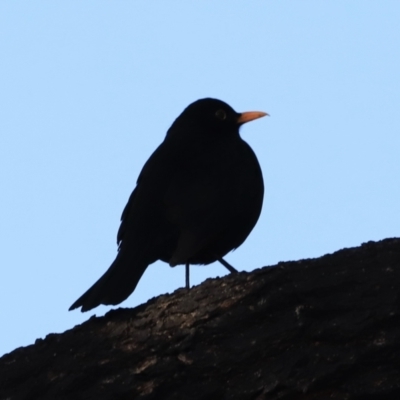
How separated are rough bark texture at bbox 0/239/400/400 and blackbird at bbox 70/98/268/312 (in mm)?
680

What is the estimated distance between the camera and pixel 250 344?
12.7ft

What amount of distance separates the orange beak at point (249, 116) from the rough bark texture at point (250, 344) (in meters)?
2.98

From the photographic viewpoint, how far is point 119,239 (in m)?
5.82

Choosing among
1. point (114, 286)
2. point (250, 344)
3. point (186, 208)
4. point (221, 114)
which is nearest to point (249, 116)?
point (221, 114)

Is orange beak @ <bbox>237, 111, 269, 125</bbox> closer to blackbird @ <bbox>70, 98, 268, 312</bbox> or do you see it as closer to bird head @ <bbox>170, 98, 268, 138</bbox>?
bird head @ <bbox>170, 98, 268, 138</bbox>

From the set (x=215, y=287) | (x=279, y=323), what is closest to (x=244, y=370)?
(x=279, y=323)

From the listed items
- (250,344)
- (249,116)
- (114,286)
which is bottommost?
(250,344)

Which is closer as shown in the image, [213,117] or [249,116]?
[213,117]

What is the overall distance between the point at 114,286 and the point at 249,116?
8.81ft

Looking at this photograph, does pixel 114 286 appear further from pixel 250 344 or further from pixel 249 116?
pixel 249 116

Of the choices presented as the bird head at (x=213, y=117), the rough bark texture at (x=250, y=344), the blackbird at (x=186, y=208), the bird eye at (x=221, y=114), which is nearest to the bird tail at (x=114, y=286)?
the blackbird at (x=186, y=208)

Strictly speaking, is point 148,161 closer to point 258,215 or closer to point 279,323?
point 258,215

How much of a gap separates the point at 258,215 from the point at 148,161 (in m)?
0.89

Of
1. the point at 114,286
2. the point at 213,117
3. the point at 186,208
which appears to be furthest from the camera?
the point at 213,117
